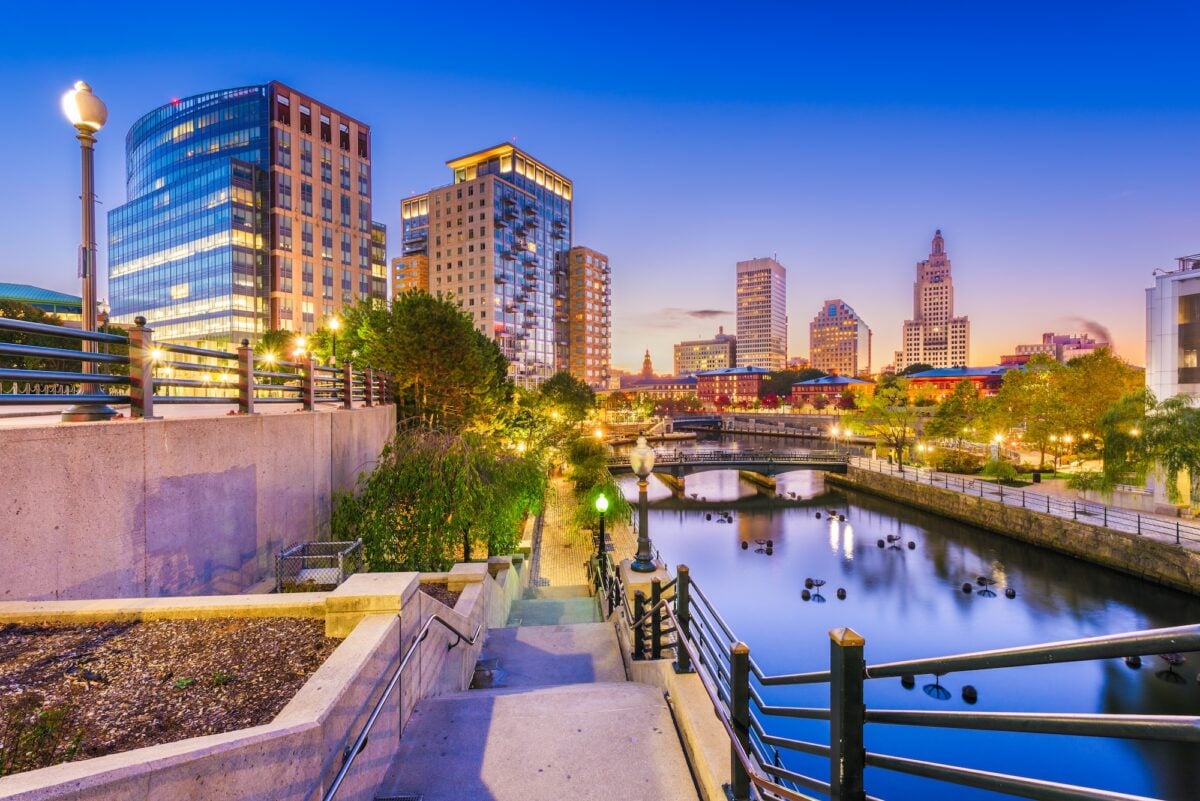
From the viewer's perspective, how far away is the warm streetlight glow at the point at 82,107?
21.6ft

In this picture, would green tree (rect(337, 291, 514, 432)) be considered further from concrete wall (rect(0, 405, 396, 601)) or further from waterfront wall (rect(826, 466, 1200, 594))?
waterfront wall (rect(826, 466, 1200, 594))

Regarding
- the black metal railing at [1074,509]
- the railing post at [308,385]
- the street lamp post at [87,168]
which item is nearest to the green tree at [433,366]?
the railing post at [308,385]

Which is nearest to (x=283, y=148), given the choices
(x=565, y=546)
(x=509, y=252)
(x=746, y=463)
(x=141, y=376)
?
(x=509, y=252)

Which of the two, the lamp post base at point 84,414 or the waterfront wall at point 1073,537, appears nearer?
the lamp post base at point 84,414

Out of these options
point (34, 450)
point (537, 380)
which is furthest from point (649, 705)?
point (537, 380)

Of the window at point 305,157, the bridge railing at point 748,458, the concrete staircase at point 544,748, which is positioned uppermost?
the window at point 305,157

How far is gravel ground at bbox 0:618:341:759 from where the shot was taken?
3.46 meters

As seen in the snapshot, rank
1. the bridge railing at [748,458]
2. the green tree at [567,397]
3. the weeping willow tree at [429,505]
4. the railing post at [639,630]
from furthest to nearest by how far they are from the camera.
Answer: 1. the green tree at [567,397]
2. the bridge railing at [748,458]
3. the weeping willow tree at [429,505]
4. the railing post at [639,630]

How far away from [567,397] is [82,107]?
6704 cm

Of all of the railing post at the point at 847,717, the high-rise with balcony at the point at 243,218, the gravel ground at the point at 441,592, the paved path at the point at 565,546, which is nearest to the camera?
the railing post at the point at 847,717

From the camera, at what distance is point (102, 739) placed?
3.27 metres

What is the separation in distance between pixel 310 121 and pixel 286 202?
46.4ft

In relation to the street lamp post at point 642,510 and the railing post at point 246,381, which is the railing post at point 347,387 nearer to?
the railing post at point 246,381

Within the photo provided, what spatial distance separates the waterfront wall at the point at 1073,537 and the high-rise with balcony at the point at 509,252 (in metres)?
74.5
